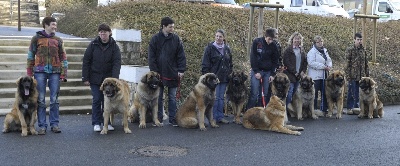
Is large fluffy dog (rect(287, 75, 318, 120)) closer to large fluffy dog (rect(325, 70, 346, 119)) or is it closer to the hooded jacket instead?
large fluffy dog (rect(325, 70, 346, 119))

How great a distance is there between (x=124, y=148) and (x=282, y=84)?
393 cm

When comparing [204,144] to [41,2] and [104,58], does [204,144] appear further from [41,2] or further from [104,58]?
[41,2]

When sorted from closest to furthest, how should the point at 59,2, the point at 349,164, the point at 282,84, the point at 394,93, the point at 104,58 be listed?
the point at 349,164 → the point at 104,58 → the point at 282,84 → the point at 394,93 → the point at 59,2

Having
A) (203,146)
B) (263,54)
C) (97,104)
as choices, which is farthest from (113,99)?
(263,54)

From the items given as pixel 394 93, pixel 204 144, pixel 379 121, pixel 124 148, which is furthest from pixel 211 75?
pixel 394 93

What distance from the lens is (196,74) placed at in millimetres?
11242

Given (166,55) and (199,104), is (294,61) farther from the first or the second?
(166,55)

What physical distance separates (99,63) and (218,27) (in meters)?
8.02

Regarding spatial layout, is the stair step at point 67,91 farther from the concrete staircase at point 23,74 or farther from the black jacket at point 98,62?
the black jacket at point 98,62

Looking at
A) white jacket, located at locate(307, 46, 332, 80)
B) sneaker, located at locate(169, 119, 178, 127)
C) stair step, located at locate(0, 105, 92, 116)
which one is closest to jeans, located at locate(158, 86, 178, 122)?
sneaker, located at locate(169, 119, 178, 127)

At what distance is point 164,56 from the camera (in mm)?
8141

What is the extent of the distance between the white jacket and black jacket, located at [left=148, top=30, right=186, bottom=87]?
3.45 meters

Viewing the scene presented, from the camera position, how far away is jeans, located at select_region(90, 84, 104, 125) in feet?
25.3

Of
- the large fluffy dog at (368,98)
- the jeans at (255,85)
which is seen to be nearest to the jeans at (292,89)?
the jeans at (255,85)
